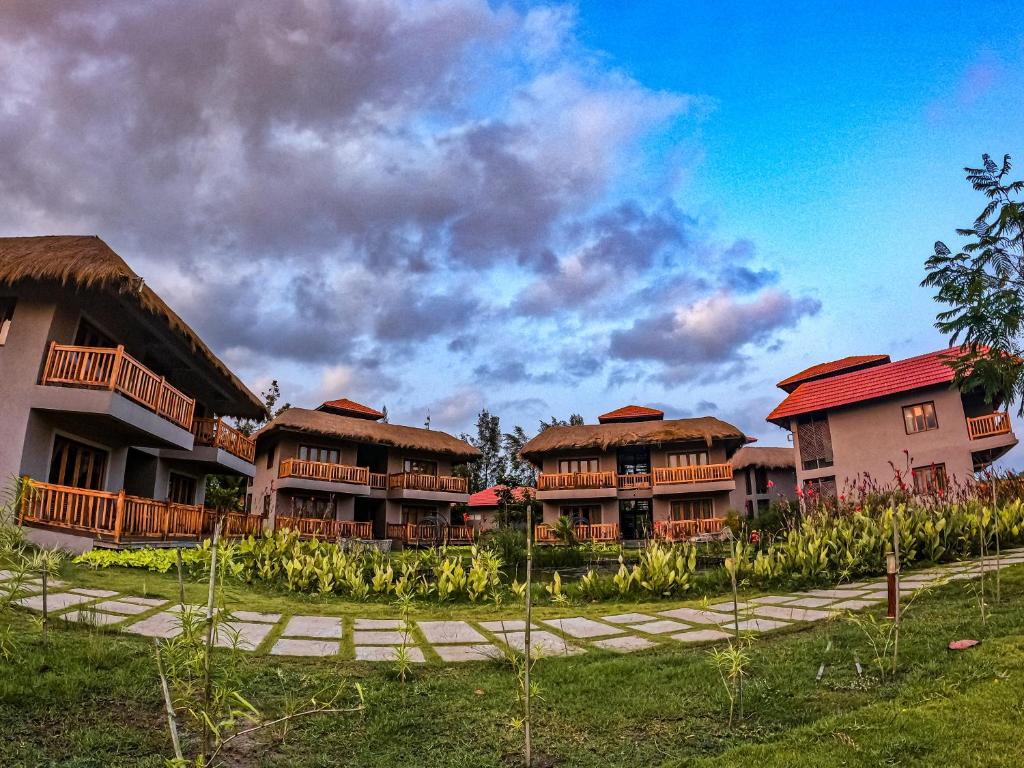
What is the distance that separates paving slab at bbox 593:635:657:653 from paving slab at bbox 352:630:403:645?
164 cm

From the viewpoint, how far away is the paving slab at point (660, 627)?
5.53m

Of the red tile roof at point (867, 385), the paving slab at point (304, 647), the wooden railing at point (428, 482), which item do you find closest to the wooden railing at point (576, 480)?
the wooden railing at point (428, 482)

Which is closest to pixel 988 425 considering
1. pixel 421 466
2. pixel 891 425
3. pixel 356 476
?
pixel 891 425

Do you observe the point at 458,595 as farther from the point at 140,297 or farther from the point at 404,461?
the point at 404,461

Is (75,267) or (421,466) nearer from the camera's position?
(75,267)

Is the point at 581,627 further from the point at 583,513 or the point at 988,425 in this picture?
the point at 583,513

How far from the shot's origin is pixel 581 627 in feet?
19.1

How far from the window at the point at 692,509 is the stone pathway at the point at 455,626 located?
20221mm

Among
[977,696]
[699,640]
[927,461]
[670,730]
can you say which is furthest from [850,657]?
[927,461]

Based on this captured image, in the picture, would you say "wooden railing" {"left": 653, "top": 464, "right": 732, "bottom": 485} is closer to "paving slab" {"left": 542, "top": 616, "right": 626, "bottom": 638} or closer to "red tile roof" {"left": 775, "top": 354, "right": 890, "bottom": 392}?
"red tile roof" {"left": 775, "top": 354, "right": 890, "bottom": 392}

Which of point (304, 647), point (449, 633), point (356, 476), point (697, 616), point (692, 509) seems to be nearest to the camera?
point (304, 647)

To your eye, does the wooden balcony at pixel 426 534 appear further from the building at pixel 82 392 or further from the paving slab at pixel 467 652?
the paving slab at pixel 467 652

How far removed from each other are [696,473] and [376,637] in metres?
22.5

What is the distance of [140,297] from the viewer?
11.2 meters
